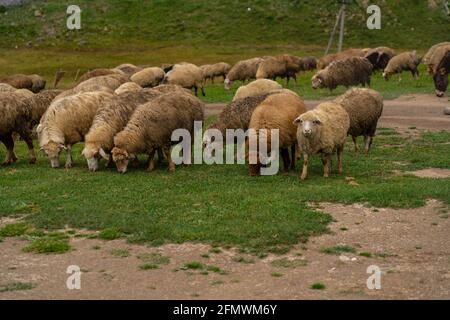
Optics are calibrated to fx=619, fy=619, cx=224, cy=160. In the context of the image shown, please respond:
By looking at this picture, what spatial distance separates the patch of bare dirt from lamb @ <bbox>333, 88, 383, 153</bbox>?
21.9 feet

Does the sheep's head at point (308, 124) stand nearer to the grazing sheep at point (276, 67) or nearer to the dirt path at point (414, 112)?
the dirt path at point (414, 112)

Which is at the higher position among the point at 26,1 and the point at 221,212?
the point at 26,1

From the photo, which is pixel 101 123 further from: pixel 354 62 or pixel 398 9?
pixel 398 9

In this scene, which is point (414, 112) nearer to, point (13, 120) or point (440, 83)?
point (440, 83)

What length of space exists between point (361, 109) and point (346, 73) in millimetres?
14970

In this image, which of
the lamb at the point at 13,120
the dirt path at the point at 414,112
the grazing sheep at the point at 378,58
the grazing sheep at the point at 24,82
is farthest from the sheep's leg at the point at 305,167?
the grazing sheep at the point at 378,58

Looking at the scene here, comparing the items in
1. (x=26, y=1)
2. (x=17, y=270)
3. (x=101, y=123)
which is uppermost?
(x=26, y=1)

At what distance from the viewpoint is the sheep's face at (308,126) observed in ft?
47.1

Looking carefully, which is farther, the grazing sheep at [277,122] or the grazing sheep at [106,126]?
the grazing sheep at [106,126]

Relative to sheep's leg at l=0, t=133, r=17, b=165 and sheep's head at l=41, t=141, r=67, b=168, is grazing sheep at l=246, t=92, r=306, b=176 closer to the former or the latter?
sheep's head at l=41, t=141, r=67, b=168

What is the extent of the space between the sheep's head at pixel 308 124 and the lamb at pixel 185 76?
65.9ft
